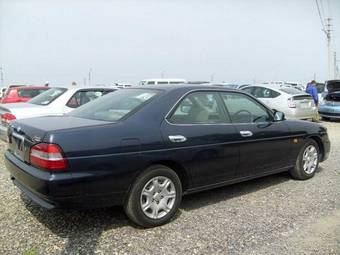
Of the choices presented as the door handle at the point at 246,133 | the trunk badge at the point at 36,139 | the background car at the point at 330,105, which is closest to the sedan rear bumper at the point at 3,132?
the trunk badge at the point at 36,139

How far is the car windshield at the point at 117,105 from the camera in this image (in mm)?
4456

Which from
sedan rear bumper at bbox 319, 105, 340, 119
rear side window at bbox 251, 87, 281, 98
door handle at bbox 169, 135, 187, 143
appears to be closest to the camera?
door handle at bbox 169, 135, 187, 143

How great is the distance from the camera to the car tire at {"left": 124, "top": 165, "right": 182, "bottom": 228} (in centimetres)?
412

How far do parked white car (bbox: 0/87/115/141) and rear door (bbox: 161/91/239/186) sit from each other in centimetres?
426

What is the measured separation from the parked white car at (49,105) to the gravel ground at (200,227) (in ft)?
8.06

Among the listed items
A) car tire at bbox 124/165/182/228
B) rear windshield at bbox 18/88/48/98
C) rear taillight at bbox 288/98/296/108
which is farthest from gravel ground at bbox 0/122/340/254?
rear taillight at bbox 288/98/296/108

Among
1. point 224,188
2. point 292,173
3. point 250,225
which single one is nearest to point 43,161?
point 250,225

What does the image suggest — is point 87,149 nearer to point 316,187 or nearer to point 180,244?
point 180,244

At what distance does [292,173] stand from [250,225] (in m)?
2.23

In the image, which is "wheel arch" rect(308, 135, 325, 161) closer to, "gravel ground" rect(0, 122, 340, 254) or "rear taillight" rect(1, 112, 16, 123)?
"gravel ground" rect(0, 122, 340, 254)

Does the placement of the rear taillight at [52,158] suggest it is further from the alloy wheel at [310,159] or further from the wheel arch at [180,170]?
the alloy wheel at [310,159]

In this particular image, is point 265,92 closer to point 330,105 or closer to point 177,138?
point 330,105

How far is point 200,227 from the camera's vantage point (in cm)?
431

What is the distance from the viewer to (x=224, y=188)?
581 centimetres
